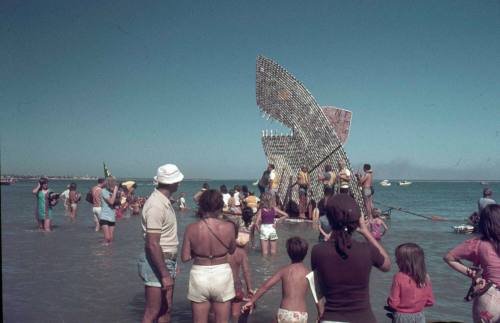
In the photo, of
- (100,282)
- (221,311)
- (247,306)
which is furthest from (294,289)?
(100,282)

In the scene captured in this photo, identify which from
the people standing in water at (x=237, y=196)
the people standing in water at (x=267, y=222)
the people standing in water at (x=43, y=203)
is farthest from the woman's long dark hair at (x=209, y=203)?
the people standing in water at (x=237, y=196)

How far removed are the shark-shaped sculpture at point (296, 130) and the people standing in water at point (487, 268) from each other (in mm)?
11976

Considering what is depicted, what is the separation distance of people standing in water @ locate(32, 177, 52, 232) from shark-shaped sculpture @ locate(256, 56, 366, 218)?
9.01 m

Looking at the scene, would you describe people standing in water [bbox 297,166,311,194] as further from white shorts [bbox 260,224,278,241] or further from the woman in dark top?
the woman in dark top

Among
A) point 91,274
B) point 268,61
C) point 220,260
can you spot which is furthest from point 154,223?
point 268,61

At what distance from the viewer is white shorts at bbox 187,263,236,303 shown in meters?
3.81

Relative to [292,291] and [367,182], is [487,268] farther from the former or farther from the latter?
[367,182]

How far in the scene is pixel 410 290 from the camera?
11.9 feet

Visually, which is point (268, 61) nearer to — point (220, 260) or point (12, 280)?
point (12, 280)

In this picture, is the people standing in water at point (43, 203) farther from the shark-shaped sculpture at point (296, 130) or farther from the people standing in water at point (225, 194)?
the shark-shaped sculpture at point (296, 130)

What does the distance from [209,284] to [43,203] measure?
11.3 m

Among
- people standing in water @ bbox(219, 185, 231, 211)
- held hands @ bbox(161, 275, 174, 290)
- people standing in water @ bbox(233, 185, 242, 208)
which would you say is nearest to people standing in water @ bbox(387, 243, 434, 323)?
held hands @ bbox(161, 275, 174, 290)

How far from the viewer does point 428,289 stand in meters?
3.68

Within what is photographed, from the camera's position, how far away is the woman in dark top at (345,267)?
3016 millimetres
